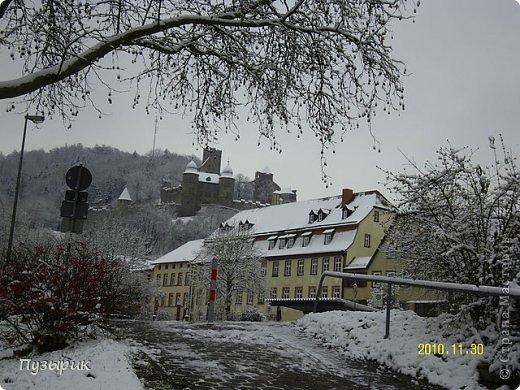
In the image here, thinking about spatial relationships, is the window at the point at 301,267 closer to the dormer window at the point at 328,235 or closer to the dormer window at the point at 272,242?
the dormer window at the point at 328,235

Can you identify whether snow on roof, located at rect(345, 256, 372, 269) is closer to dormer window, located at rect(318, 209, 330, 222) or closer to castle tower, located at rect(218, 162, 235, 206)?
dormer window, located at rect(318, 209, 330, 222)

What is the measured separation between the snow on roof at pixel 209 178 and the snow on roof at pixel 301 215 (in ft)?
145

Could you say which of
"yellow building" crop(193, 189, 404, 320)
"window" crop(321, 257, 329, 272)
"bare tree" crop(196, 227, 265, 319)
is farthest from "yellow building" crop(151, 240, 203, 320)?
"window" crop(321, 257, 329, 272)

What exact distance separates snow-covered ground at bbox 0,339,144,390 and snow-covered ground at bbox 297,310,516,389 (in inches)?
128

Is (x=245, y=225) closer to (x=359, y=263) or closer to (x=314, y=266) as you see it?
(x=314, y=266)

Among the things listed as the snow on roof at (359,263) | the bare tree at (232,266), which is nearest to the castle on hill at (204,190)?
the bare tree at (232,266)

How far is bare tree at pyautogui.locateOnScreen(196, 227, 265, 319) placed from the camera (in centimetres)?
4675

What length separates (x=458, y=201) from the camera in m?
8.56

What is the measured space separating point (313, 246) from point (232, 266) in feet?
28.4

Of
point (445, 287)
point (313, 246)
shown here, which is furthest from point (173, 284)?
point (445, 287)

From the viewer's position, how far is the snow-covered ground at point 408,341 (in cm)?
636

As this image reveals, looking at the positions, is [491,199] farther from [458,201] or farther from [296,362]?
[296,362]

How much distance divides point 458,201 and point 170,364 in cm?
472

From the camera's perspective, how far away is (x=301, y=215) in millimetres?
58344
